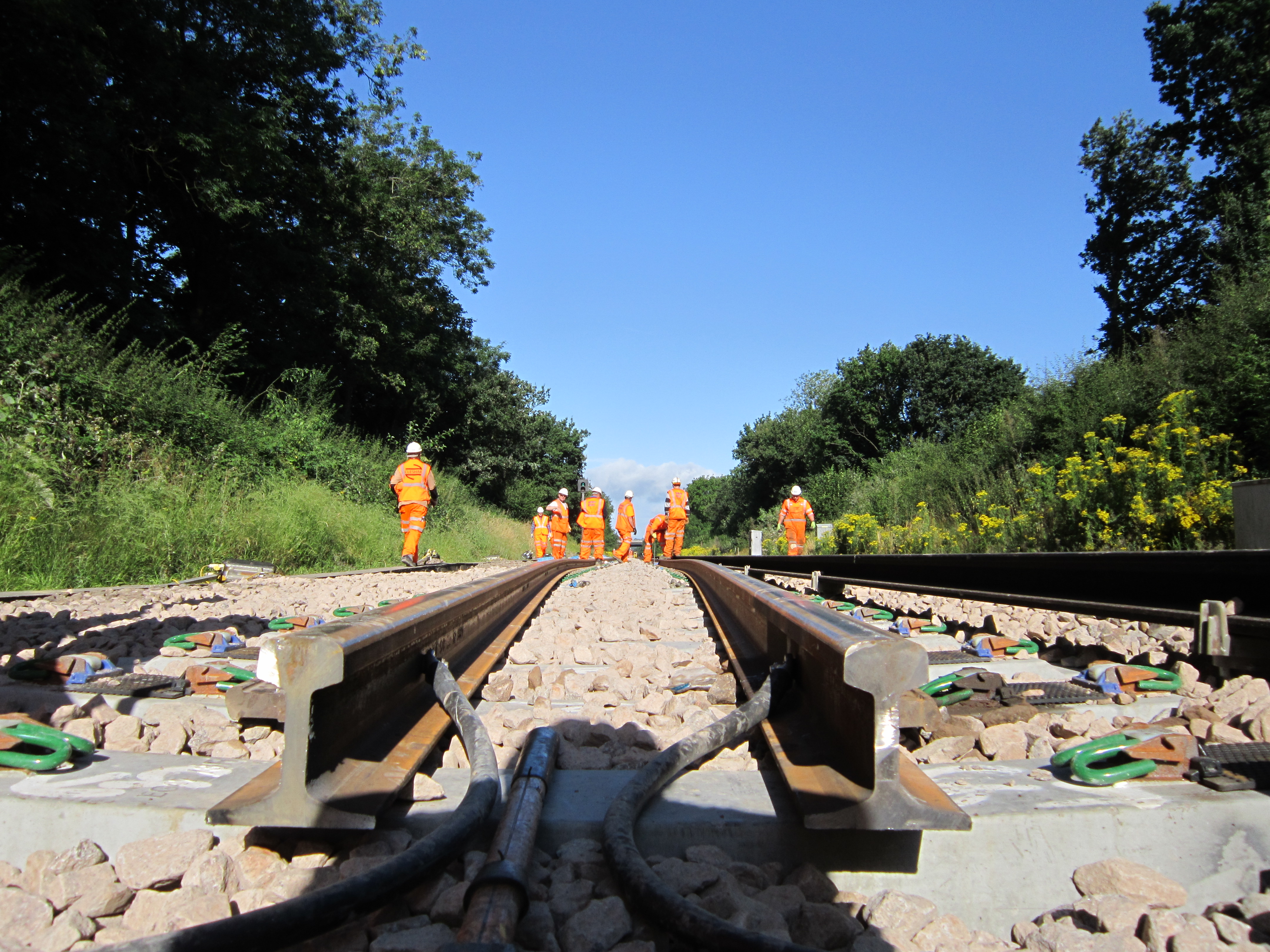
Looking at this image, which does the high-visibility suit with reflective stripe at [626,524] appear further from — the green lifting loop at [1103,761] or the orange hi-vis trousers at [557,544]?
the green lifting loop at [1103,761]

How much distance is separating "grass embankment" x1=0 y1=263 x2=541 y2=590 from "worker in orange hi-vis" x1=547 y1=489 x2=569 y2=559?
352cm

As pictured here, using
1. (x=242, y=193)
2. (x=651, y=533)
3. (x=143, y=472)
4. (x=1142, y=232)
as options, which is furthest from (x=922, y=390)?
(x=143, y=472)

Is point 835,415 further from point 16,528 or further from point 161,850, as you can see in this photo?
point 161,850

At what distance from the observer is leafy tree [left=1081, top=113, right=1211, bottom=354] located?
27.8 metres

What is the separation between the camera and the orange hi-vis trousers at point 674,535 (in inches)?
821

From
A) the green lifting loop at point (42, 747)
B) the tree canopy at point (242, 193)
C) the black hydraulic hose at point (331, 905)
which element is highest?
the tree canopy at point (242, 193)

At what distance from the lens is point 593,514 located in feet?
66.2

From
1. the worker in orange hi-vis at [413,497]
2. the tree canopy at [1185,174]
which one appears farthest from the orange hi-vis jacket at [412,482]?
the tree canopy at [1185,174]

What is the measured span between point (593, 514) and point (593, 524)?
0.26 metres

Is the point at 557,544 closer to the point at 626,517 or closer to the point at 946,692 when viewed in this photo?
the point at 626,517

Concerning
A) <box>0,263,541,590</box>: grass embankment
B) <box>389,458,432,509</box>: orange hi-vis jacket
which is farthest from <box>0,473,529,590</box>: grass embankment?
<box>389,458,432,509</box>: orange hi-vis jacket

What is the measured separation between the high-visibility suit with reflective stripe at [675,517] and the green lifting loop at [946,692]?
16.6 meters

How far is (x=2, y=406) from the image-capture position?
969 centimetres

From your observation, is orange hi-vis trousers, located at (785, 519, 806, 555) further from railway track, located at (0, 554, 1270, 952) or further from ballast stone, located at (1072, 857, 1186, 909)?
ballast stone, located at (1072, 857, 1186, 909)
